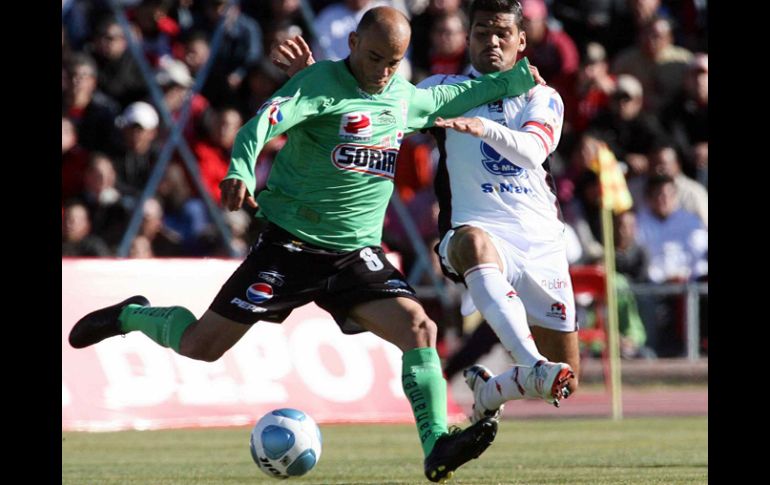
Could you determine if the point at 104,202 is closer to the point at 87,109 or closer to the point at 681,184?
the point at 87,109

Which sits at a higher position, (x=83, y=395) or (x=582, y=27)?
(x=582, y=27)

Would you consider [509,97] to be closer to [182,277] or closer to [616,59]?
[182,277]

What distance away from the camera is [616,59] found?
19.4m

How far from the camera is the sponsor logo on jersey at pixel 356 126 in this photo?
8.25m

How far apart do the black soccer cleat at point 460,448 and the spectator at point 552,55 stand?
35.6ft

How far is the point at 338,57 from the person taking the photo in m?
17.0

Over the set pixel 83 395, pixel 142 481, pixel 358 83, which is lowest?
pixel 83 395

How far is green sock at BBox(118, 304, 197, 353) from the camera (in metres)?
9.02

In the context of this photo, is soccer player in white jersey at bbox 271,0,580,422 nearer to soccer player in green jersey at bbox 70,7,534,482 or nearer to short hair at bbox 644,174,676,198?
soccer player in green jersey at bbox 70,7,534,482

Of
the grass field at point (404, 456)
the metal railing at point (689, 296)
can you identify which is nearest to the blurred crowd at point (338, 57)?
the metal railing at point (689, 296)

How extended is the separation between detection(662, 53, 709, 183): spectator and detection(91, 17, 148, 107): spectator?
6.70 meters

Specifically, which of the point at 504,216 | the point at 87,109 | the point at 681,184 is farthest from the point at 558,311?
the point at 87,109
